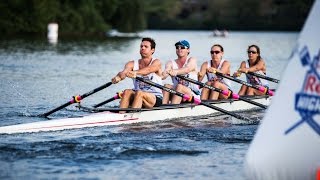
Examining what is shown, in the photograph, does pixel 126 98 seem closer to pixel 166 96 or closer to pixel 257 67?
pixel 166 96

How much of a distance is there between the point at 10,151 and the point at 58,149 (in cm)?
73

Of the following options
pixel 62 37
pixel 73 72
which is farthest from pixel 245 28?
pixel 73 72

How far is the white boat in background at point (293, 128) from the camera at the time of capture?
8.16 meters

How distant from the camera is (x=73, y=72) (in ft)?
105

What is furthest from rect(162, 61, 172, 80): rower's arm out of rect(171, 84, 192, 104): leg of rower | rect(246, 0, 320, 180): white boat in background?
rect(246, 0, 320, 180): white boat in background

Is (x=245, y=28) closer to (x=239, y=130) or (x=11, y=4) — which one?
(x=11, y=4)

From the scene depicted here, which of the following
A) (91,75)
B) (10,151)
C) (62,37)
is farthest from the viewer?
(62,37)

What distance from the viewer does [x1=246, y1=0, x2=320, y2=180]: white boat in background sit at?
8.16 metres

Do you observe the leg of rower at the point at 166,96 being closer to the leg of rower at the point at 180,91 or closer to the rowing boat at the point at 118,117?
the leg of rower at the point at 180,91

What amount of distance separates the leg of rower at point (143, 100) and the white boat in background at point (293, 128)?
700 cm

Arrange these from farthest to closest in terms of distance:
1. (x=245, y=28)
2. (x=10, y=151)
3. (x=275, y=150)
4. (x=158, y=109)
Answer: (x=245, y=28) → (x=158, y=109) → (x=10, y=151) → (x=275, y=150)

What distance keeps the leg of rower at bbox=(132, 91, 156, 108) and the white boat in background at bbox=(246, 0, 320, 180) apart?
23.0 ft

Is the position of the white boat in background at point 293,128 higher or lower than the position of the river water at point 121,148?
higher

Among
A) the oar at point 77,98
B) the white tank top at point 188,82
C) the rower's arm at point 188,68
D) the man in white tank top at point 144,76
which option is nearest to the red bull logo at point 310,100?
the man in white tank top at point 144,76
